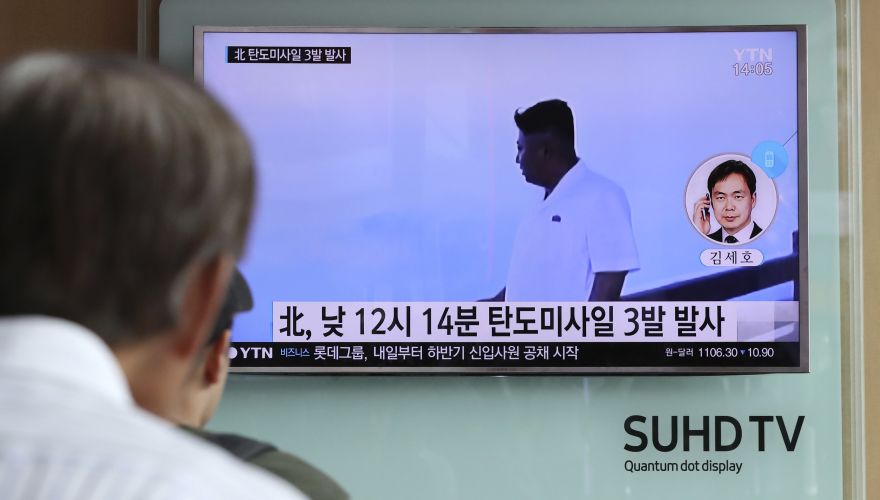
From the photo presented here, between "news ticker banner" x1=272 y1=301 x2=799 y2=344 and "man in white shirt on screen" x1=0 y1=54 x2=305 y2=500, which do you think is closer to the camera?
"man in white shirt on screen" x1=0 y1=54 x2=305 y2=500

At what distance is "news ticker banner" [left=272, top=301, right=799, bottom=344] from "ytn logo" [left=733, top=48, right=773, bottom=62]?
0.67 metres

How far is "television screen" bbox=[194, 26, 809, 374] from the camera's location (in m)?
2.90

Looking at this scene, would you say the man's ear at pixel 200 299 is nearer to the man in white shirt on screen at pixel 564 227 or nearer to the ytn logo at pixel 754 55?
the man in white shirt on screen at pixel 564 227

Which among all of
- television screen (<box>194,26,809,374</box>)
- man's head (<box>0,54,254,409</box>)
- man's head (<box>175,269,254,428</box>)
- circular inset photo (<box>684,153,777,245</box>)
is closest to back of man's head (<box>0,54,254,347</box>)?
man's head (<box>0,54,254,409</box>)

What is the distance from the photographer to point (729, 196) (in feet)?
9.56

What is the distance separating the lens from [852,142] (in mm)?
2982

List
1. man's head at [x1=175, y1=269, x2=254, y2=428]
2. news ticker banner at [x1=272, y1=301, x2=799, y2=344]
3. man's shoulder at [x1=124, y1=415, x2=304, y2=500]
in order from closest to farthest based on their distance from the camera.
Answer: man's shoulder at [x1=124, y1=415, x2=304, y2=500] → man's head at [x1=175, y1=269, x2=254, y2=428] → news ticker banner at [x1=272, y1=301, x2=799, y2=344]

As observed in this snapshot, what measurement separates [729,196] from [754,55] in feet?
1.30

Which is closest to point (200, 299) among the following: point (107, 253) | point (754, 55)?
point (107, 253)

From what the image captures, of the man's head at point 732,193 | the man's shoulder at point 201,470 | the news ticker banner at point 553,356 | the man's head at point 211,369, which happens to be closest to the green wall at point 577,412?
the news ticker banner at point 553,356

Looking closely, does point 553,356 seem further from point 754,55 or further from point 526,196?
point 754,55

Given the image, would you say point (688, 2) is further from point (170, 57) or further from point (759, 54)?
point (170, 57)

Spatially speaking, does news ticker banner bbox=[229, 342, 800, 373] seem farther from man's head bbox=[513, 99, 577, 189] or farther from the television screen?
man's head bbox=[513, 99, 577, 189]

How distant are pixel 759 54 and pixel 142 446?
2690mm
